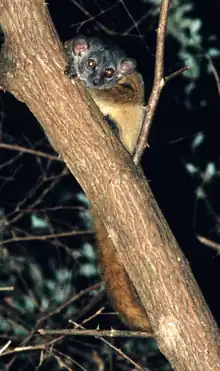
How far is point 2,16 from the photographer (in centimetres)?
290

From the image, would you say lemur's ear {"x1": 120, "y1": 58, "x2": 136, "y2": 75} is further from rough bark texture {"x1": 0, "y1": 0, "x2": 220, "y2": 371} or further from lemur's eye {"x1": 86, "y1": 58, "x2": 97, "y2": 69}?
rough bark texture {"x1": 0, "y1": 0, "x2": 220, "y2": 371}

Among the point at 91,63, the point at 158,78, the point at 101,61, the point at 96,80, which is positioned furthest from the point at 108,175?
the point at 101,61

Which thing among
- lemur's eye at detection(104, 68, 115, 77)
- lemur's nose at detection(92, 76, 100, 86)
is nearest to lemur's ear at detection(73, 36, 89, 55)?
lemur's eye at detection(104, 68, 115, 77)

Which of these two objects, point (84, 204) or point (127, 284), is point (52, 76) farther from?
point (84, 204)

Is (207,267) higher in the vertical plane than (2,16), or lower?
lower

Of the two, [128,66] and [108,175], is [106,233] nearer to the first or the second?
[108,175]

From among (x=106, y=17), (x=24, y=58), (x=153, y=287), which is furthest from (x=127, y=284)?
(x=106, y=17)

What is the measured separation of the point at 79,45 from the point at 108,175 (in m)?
1.37

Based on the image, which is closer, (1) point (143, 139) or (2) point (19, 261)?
(1) point (143, 139)

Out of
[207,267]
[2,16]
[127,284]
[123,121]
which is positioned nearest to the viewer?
[2,16]

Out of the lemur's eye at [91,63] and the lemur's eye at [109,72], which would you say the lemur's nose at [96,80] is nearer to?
the lemur's eye at [91,63]

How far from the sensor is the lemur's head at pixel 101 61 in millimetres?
3859

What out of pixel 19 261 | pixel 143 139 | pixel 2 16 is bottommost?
pixel 19 261

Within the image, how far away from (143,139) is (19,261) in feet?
9.02
